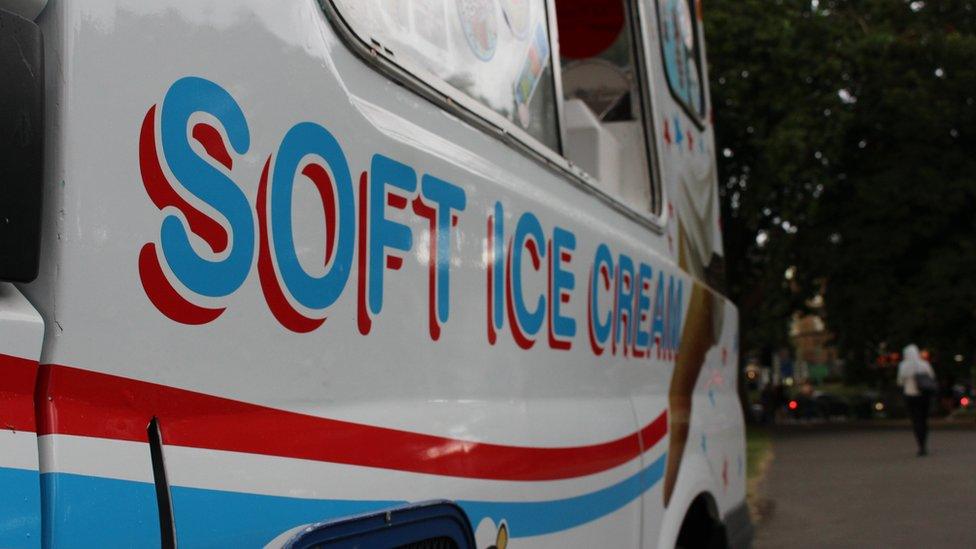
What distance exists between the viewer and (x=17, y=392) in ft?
3.64

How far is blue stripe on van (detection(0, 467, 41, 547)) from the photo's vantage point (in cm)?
106

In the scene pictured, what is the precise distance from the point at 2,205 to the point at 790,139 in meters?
23.5

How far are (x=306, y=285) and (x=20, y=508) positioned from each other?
0.57 metres

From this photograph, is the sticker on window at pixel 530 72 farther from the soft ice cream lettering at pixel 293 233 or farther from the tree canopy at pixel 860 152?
the tree canopy at pixel 860 152

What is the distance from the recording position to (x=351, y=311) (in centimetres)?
169

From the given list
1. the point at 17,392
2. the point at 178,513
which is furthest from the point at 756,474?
the point at 17,392

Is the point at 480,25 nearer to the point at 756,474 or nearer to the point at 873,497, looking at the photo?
the point at 873,497

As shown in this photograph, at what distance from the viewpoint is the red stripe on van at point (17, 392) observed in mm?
1093

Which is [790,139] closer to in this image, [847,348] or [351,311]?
[847,348]

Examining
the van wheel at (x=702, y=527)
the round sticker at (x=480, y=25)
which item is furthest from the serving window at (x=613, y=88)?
the van wheel at (x=702, y=527)

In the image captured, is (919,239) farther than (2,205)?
Yes

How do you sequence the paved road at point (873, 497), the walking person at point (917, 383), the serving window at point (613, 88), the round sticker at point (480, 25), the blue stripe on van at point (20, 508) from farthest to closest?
the walking person at point (917, 383) → the paved road at point (873, 497) → the serving window at point (613, 88) → the round sticker at point (480, 25) → the blue stripe on van at point (20, 508)

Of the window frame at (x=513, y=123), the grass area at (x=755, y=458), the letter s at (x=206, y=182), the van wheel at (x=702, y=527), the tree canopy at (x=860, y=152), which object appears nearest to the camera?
the letter s at (x=206, y=182)

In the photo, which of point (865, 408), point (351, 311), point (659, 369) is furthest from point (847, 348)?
point (351, 311)
